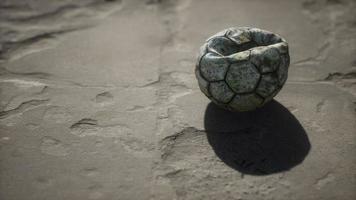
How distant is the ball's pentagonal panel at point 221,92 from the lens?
2.36 meters

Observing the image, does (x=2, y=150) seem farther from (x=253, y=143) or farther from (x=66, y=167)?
(x=253, y=143)

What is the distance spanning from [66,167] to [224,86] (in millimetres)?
978

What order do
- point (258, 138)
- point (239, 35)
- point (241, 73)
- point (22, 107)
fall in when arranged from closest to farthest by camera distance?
point (241, 73), point (258, 138), point (239, 35), point (22, 107)

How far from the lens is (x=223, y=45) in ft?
8.27

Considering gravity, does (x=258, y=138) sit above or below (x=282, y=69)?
below

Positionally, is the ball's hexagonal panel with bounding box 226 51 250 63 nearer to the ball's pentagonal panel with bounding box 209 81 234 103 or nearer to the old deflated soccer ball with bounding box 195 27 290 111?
the old deflated soccer ball with bounding box 195 27 290 111

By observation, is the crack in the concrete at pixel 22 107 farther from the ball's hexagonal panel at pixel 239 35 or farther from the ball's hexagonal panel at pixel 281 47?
the ball's hexagonal panel at pixel 281 47

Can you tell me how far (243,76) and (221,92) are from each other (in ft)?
0.53

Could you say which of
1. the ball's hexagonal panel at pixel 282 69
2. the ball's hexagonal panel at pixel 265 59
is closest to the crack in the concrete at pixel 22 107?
the ball's hexagonal panel at pixel 265 59

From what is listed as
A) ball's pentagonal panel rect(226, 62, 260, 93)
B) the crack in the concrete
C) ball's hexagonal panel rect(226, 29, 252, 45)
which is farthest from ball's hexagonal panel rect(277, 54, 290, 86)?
the crack in the concrete

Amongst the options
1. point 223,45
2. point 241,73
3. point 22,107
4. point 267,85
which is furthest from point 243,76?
point 22,107

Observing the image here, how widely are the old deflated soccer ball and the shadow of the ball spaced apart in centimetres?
13

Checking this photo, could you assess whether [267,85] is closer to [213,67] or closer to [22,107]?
[213,67]

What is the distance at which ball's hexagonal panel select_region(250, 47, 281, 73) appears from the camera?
2312 mm
